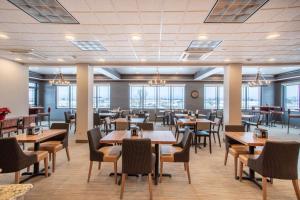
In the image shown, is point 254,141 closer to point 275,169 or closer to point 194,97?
point 275,169

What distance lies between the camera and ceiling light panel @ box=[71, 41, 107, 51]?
182 inches

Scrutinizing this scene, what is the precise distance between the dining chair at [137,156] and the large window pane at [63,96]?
471 inches

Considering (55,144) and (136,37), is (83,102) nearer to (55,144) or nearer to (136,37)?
(55,144)

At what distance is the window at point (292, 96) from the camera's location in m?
11.0

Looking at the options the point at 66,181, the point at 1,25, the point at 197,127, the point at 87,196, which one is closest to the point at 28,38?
the point at 1,25

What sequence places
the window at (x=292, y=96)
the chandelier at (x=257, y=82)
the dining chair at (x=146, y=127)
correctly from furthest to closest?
the window at (x=292, y=96)
the chandelier at (x=257, y=82)
the dining chair at (x=146, y=127)

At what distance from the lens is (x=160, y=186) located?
10.9 ft

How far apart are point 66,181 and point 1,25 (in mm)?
3020

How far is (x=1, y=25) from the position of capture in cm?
362

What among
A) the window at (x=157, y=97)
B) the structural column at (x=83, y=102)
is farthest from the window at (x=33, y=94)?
the structural column at (x=83, y=102)

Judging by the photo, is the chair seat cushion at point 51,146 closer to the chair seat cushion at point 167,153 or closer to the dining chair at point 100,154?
the dining chair at point 100,154

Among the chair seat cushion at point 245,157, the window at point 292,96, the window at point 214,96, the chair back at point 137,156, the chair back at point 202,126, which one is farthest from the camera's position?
the window at point 214,96

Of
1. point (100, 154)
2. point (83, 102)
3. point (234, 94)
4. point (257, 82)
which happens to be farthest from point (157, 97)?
point (100, 154)

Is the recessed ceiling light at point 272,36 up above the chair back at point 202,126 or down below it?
above
